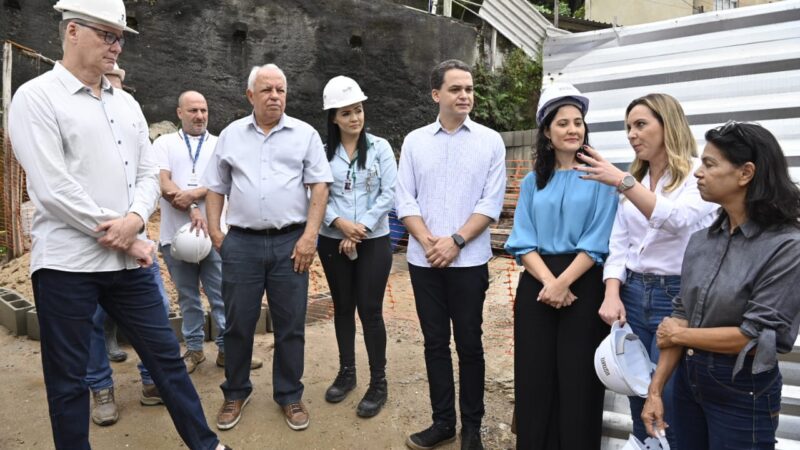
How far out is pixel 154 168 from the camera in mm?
2924

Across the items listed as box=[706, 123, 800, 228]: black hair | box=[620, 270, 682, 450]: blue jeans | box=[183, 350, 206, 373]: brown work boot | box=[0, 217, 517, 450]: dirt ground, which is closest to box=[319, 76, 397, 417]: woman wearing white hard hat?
box=[0, 217, 517, 450]: dirt ground

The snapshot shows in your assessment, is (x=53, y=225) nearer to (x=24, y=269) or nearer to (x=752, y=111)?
(x=752, y=111)

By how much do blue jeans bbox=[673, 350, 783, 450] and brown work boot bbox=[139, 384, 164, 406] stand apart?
2943 mm

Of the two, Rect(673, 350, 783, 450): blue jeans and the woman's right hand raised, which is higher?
the woman's right hand raised

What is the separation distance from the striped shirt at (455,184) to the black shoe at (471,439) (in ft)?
2.87

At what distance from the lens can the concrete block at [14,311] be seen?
4.66 m

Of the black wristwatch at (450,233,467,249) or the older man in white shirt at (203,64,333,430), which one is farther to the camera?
the older man in white shirt at (203,64,333,430)

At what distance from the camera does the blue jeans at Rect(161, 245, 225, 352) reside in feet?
13.0

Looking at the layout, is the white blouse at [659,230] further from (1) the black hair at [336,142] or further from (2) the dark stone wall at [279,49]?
(2) the dark stone wall at [279,49]

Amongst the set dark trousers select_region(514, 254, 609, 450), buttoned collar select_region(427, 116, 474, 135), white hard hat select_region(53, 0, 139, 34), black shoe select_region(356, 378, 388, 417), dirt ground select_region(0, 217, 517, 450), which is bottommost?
dirt ground select_region(0, 217, 517, 450)

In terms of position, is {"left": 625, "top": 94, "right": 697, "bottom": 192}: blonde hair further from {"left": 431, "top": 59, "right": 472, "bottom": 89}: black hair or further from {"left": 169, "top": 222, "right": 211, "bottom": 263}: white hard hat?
{"left": 169, "top": 222, "right": 211, "bottom": 263}: white hard hat

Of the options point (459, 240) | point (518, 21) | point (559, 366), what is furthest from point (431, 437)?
point (518, 21)

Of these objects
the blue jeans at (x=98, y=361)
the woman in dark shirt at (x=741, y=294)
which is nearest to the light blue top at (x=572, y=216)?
the woman in dark shirt at (x=741, y=294)

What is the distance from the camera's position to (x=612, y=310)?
2.47m
